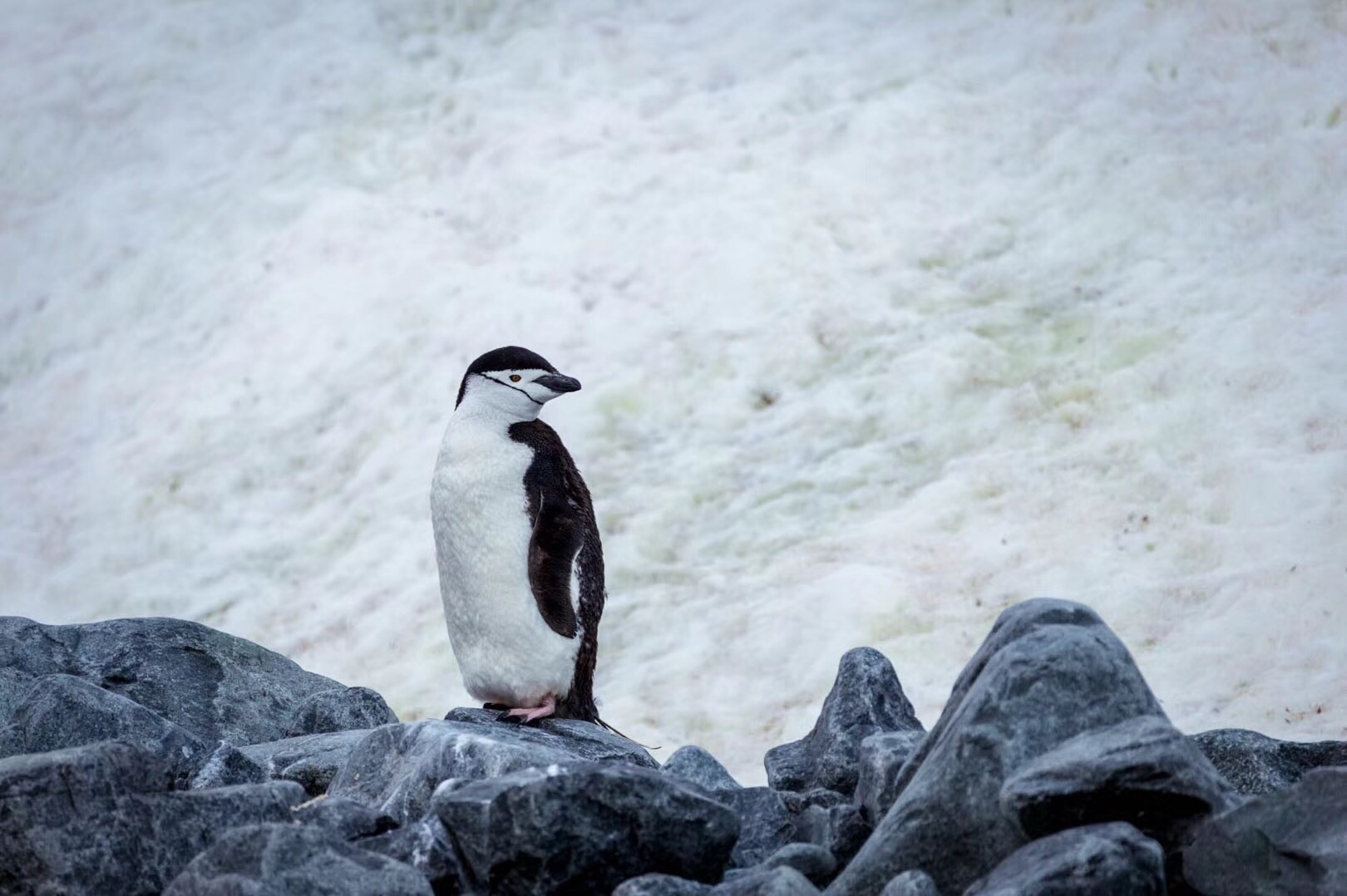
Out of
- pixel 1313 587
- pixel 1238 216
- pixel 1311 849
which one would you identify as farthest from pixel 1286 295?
pixel 1311 849

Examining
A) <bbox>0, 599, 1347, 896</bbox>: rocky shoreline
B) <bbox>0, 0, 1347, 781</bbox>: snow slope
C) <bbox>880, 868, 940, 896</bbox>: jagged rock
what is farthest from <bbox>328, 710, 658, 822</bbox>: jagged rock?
<bbox>0, 0, 1347, 781</bbox>: snow slope

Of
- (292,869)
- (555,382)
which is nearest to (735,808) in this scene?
(292,869)

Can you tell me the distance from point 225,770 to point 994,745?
6.95ft

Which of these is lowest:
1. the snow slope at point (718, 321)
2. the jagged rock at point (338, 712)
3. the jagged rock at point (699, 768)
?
the snow slope at point (718, 321)

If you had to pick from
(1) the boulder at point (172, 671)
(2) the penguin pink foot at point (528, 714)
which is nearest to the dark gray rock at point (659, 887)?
(2) the penguin pink foot at point (528, 714)

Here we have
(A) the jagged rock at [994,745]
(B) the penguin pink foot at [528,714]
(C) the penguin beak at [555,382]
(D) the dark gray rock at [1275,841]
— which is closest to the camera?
(D) the dark gray rock at [1275,841]

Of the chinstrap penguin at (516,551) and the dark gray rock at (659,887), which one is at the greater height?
the dark gray rock at (659,887)

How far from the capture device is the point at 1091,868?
2857 mm

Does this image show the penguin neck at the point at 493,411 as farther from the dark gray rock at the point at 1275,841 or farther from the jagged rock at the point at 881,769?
the dark gray rock at the point at 1275,841

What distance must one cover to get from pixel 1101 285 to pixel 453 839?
8.43m

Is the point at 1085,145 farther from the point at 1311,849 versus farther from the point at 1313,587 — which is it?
the point at 1311,849

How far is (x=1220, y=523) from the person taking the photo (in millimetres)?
8852

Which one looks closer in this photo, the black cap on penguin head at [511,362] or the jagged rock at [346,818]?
the jagged rock at [346,818]

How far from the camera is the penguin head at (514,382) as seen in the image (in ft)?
19.3
